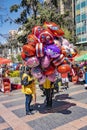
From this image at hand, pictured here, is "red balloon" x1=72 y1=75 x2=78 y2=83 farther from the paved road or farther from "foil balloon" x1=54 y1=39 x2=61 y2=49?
"foil balloon" x1=54 y1=39 x2=61 y2=49

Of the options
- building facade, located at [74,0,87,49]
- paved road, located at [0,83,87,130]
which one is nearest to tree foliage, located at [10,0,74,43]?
paved road, located at [0,83,87,130]

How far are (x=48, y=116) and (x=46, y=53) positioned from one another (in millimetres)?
2083

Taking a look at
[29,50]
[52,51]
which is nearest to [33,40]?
[29,50]

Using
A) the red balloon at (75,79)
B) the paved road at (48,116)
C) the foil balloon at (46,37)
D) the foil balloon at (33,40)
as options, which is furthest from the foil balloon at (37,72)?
the red balloon at (75,79)

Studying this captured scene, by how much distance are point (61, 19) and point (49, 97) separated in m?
16.3

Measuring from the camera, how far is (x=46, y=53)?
291 inches

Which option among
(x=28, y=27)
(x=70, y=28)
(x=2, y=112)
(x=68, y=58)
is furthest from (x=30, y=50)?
(x=70, y=28)

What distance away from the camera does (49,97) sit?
29.6 feet

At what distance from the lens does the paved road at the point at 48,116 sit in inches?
280

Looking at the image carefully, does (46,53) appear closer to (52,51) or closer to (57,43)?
(52,51)

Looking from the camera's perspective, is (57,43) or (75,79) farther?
(75,79)

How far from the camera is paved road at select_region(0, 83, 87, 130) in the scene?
7117mm

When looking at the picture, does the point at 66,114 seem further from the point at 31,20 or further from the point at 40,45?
the point at 31,20

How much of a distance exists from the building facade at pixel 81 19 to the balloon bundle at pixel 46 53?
3695 cm
